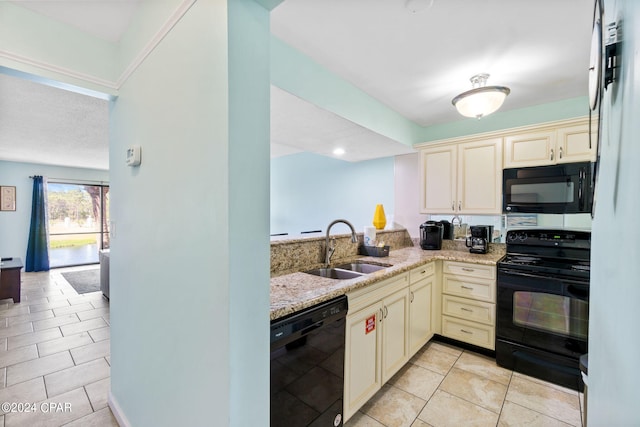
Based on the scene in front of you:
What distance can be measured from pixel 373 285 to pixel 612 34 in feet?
5.09

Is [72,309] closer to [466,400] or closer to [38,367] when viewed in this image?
[38,367]

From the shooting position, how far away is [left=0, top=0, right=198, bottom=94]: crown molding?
3.74ft

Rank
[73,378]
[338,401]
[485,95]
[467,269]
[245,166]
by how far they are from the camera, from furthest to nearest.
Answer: [467,269], [73,378], [485,95], [338,401], [245,166]

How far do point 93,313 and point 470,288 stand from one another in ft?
15.1

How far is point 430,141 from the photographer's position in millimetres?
3422

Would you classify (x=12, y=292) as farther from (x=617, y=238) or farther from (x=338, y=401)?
(x=617, y=238)

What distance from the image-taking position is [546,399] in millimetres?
2000

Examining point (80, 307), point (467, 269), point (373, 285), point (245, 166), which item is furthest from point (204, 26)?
point (80, 307)

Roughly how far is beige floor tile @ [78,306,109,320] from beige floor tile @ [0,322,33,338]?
0.46 metres

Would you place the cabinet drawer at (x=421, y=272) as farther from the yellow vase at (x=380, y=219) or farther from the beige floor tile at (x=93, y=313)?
the beige floor tile at (x=93, y=313)

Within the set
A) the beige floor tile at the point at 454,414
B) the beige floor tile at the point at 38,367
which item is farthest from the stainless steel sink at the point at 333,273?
the beige floor tile at the point at 38,367

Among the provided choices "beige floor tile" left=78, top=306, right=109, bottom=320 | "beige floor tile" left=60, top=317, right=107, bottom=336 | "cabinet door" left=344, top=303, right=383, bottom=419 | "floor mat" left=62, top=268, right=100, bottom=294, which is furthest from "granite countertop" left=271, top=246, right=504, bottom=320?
"floor mat" left=62, top=268, right=100, bottom=294

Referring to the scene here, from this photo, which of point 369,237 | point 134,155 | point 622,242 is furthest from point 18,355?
point 622,242

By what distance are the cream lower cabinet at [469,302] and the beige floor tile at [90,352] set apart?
133 inches
